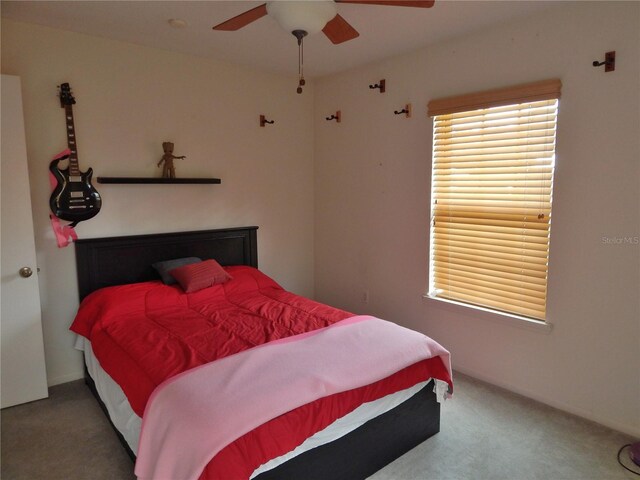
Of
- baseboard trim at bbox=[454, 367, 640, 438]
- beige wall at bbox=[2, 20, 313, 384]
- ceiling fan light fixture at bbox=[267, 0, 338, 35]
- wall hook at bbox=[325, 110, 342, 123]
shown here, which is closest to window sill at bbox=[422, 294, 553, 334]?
baseboard trim at bbox=[454, 367, 640, 438]

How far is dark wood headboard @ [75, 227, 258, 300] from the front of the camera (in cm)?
292

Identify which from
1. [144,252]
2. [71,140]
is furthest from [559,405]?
[71,140]

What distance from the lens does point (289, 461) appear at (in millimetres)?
1651

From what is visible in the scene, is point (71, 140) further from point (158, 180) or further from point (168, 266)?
point (168, 266)

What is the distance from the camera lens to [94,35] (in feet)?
9.31

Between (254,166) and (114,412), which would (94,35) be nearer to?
(254,166)

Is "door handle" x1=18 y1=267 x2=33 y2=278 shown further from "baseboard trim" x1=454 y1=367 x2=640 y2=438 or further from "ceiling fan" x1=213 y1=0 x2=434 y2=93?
"baseboard trim" x1=454 y1=367 x2=640 y2=438

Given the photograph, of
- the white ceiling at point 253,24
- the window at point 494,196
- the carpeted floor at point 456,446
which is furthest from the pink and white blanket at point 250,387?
the white ceiling at point 253,24

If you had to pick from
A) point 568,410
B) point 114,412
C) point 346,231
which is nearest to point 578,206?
point 568,410

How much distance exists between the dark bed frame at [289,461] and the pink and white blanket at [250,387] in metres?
0.26

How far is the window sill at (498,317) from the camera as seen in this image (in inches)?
102

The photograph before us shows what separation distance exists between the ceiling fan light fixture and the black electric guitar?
1.78 m

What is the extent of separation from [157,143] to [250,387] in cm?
230

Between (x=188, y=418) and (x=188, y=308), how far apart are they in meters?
1.41
